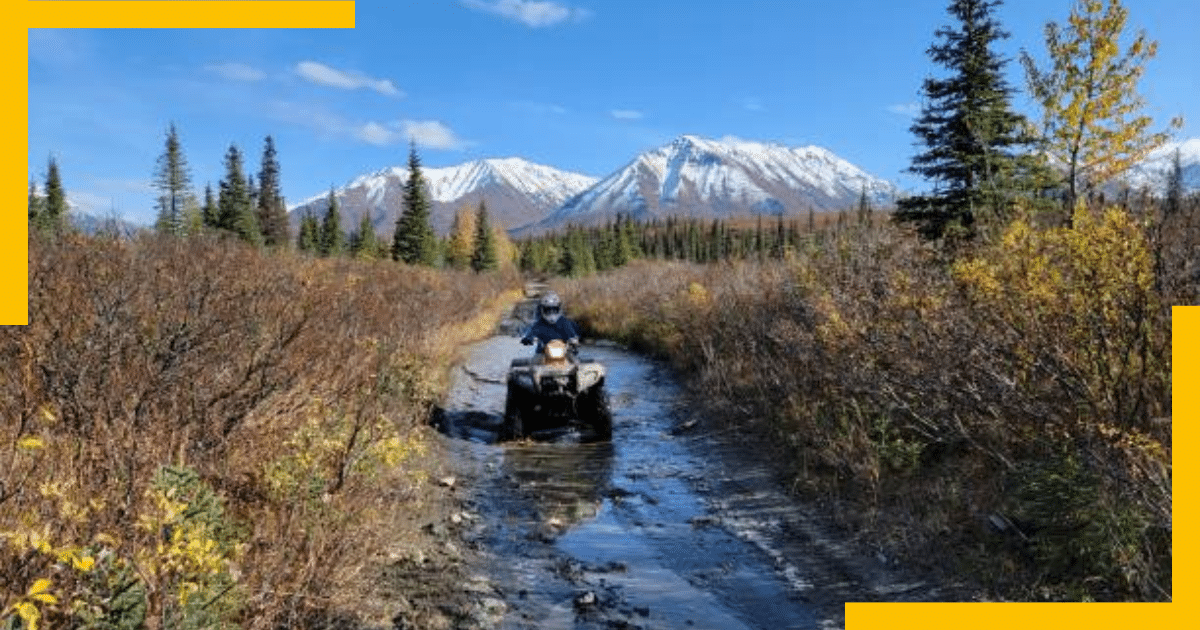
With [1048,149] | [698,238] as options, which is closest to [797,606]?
[1048,149]

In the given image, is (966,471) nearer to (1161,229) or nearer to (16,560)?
(1161,229)

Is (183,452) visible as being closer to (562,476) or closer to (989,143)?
(562,476)

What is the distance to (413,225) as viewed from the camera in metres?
57.5

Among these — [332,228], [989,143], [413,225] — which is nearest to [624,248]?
[332,228]

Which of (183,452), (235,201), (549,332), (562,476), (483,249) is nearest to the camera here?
(183,452)

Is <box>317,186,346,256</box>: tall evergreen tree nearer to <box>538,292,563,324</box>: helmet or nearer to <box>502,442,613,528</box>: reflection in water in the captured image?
<box>538,292,563,324</box>: helmet

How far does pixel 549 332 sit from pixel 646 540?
5.25m

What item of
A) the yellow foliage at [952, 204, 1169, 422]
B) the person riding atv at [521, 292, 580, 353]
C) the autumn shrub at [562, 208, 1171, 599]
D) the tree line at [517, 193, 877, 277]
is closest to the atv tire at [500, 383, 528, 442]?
the person riding atv at [521, 292, 580, 353]

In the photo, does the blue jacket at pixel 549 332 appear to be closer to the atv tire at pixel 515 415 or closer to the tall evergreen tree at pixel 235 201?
the atv tire at pixel 515 415

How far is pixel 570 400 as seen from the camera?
1247cm

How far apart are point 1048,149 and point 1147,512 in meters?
7.16

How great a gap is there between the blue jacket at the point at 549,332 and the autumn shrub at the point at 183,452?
3272 millimetres

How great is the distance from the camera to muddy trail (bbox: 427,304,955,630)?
654 cm

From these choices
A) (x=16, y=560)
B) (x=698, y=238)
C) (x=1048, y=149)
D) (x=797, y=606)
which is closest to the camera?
(x=16, y=560)
